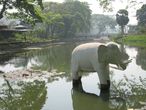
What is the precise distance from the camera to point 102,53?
1394cm

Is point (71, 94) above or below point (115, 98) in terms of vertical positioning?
below

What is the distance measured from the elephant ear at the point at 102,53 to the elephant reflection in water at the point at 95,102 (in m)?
1.42

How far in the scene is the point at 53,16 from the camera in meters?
78.1

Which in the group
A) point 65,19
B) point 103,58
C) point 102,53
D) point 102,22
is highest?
point 102,53

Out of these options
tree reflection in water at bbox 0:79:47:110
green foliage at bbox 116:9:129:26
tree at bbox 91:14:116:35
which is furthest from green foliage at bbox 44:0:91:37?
tree reflection in water at bbox 0:79:47:110

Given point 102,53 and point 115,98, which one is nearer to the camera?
point 115,98

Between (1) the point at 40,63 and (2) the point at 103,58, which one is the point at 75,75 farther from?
(1) the point at 40,63

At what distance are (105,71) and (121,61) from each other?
79 centimetres

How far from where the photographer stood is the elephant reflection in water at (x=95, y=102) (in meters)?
12.2

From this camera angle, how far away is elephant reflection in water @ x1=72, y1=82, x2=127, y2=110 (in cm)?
1225

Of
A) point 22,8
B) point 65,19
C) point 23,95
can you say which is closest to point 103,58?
point 23,95

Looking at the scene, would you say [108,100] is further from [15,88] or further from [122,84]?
[15,88]

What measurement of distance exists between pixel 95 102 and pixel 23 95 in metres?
→ 3.50

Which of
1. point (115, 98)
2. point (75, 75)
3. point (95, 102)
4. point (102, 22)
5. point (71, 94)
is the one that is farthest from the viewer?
point (102, 22)
